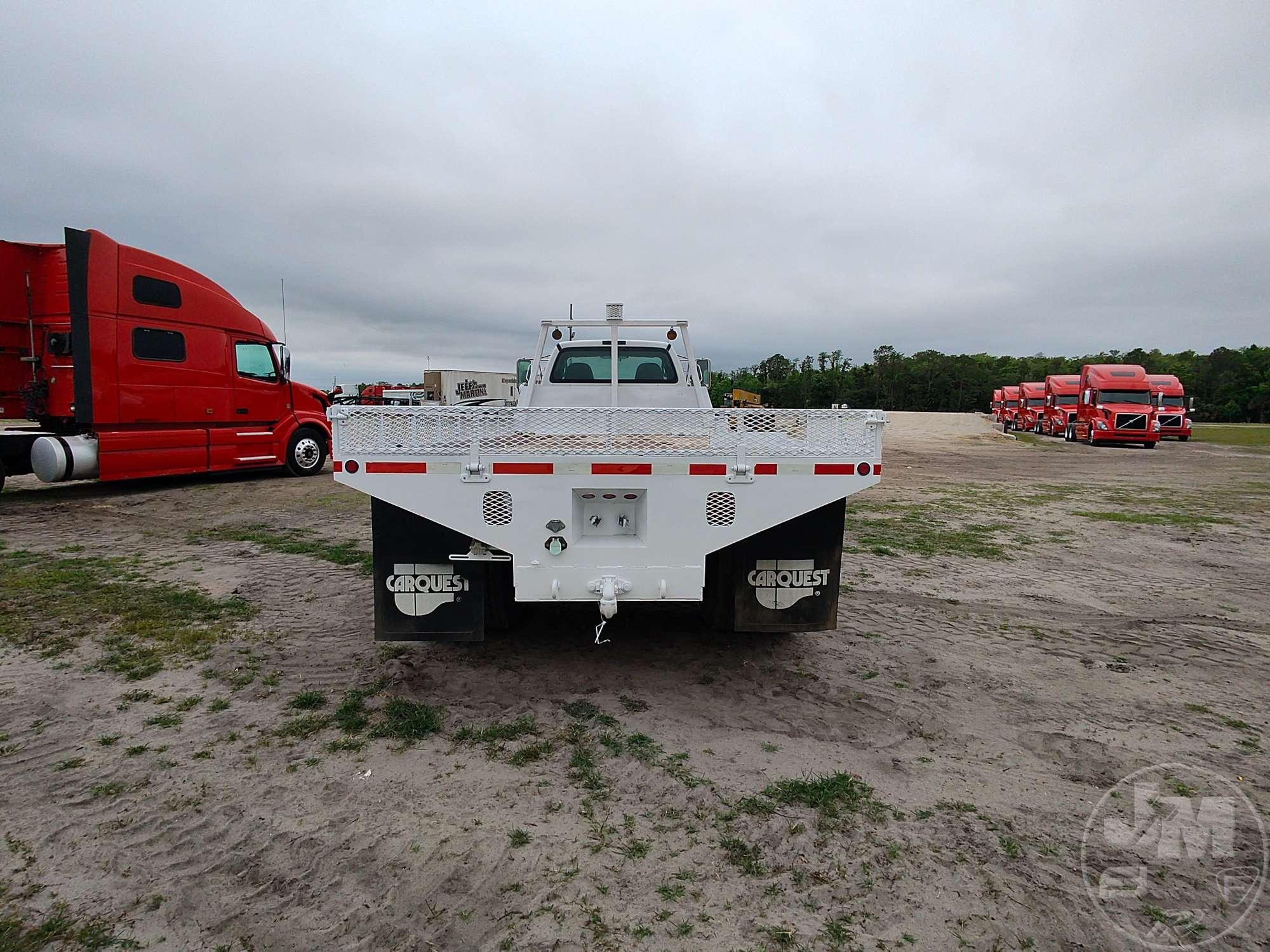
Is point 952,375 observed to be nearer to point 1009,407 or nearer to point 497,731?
point 1009,407

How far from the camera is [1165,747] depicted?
306 centimetres

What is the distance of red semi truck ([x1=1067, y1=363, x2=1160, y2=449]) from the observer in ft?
78.6

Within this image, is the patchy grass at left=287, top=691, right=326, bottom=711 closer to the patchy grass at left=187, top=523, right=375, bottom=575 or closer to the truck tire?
the patchy grass at left=187, top=523, right=375, bottom=575

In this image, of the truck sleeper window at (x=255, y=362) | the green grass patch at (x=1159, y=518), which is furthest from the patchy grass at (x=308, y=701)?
the green grass patch at (x=1159, y=518)

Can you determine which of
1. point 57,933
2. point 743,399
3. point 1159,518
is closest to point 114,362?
point 743,399

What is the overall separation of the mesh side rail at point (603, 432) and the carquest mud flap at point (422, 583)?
1.56 ft

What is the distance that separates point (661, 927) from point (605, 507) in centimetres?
182

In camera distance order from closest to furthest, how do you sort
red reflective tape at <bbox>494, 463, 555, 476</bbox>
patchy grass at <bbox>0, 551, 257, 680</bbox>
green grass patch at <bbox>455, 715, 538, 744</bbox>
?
green grass patch at <bbox>455, 715, 538, 744</bbox> → red reflective tape at <bbox>494, 463, 555, 476</bbox> → patchy grass at <bbox>0, 551, 257, 680</bbox>

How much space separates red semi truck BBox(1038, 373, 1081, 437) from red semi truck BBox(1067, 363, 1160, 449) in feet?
8.72

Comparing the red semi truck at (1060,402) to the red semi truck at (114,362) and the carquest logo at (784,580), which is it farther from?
the red semi truck at (114,362)

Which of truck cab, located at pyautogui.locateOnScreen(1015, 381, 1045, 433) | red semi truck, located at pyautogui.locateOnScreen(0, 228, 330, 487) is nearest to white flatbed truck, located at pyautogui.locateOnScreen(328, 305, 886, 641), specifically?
red semi truck, located at pyautogui.locateOnScreen(0, 228, 330, 487)

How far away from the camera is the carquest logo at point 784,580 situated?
3.65m

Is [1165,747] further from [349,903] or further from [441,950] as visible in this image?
[349,903]

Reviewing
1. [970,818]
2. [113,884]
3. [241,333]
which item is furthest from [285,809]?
[241,333]
